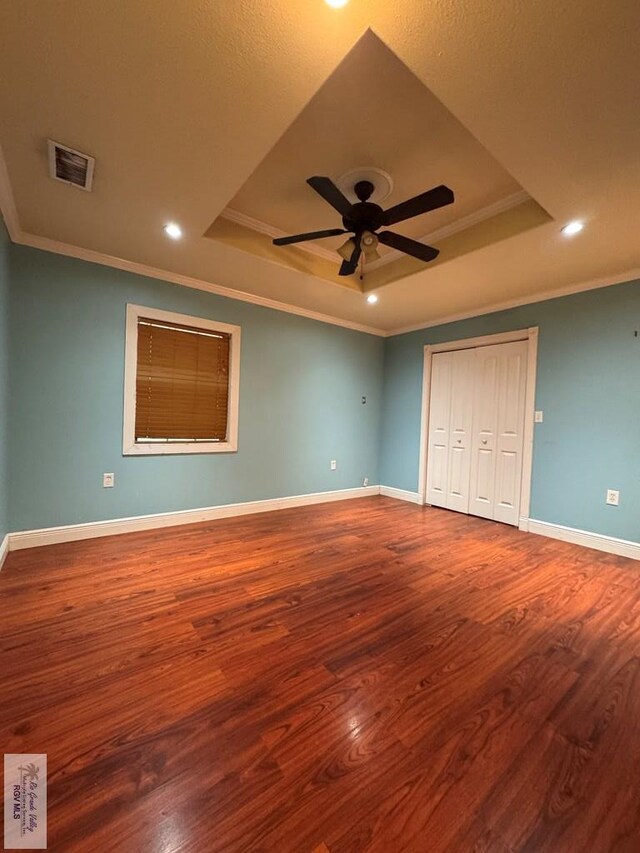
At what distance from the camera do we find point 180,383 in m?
3.49

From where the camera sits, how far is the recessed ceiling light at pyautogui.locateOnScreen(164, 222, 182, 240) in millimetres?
2541

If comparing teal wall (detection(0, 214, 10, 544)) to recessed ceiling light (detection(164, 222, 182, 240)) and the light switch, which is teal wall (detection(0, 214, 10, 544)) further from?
the light switch

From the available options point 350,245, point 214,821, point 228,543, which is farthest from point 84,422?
point 214,821

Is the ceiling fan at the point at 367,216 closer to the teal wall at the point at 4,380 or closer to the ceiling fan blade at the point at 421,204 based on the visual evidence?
the ceiling fan blade at the point at 421,204

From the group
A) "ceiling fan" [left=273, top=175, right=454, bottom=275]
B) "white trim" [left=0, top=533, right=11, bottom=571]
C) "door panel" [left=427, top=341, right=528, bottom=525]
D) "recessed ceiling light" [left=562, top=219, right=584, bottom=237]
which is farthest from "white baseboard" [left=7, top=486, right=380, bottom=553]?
"recessed ceiling light" [left=562, top=219, right=584, bottom=237]

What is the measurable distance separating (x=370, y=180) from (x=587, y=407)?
2818 mm

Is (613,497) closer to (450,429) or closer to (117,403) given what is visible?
(450,429)

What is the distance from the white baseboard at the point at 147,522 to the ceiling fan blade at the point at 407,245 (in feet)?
9.72

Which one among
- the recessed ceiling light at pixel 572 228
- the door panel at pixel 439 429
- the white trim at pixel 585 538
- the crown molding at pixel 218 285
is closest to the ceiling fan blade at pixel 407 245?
the crown molding at pixel 218 285

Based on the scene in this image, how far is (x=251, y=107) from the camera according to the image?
5.11 feet

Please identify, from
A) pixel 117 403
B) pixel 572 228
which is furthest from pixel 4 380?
pixel 572 228

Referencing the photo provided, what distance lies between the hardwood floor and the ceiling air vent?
2.50m

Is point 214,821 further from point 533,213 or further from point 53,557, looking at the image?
point 533,213

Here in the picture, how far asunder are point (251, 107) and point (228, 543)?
9.64 feet
